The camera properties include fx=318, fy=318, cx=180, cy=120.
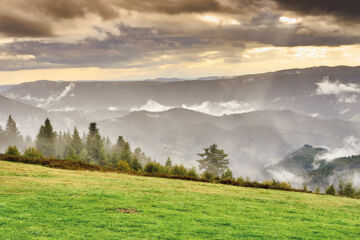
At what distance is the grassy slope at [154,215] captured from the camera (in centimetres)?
1458

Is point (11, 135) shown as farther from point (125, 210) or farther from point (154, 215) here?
point (154, 215)

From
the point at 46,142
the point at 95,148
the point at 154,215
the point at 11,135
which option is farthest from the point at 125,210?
the point at 11,135

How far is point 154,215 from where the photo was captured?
1786 cm

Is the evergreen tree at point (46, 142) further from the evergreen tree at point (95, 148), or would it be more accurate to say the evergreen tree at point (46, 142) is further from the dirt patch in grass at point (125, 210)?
the dirt patch in grass at point (125, 210)

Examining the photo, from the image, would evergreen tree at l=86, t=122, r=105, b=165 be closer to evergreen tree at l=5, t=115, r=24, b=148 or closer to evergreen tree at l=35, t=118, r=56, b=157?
evergreen tree at l=35, t=118, r=56, b=157

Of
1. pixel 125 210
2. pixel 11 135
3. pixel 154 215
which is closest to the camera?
pixel 154 215

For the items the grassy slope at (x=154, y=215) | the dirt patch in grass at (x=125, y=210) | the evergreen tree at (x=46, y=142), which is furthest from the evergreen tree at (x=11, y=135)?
the dirt patch in grass at (x=125, y=210)

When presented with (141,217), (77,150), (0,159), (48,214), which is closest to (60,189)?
(48,214)

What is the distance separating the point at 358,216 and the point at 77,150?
8606 centimetres

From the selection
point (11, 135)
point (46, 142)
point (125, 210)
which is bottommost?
point (125, 210)

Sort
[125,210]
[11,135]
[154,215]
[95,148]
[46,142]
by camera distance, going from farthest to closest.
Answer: [11,135] < [46,142] < [95,148] < [125,210] < [154,215]

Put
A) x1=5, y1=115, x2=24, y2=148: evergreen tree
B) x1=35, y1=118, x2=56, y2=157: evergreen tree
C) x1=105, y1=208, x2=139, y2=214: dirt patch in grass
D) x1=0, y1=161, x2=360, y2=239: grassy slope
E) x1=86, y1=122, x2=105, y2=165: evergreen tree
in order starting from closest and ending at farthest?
x1=0, y1=161, x2=360, y2=239: grassy slope
x1=105, y1=208, x2=139, y2=214: dirt patch in grass
x1=86, y1=122, x2=105, y2=165: evergreen tree
x1=35, y1=118, x2=56, y2=157: evergreen tree
x1=5, y1=115, x2=24, y2=148: evergreen tree

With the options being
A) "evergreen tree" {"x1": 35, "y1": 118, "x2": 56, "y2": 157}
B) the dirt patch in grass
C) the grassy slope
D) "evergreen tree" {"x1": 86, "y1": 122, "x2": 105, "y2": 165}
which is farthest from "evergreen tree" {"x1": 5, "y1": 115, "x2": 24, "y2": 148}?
the dirt patch in grass

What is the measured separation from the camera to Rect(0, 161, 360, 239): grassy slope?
1458 centimetres
